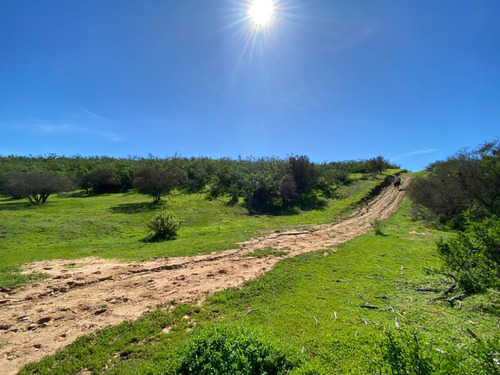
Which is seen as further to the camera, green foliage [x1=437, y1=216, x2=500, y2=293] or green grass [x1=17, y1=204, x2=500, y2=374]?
green foliage [x1=437, y1=216, x2=500, y2=293]

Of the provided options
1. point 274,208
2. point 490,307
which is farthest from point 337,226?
point 490,307

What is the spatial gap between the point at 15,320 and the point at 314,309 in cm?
886

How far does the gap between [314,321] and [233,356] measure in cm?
301

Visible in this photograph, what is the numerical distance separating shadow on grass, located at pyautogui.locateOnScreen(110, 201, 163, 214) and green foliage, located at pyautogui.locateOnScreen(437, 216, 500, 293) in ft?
88.4

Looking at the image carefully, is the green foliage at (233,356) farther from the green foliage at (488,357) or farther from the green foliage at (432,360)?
the green foliage at (488,357)

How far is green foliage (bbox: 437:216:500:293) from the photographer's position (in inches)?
175

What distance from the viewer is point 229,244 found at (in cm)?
1416

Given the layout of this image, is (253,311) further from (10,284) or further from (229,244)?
(10,284)

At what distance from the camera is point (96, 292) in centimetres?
771

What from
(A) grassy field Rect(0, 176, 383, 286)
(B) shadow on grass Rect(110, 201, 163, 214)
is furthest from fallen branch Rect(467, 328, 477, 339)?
(B) shadow on grass Rect(110, 201, 163, 214)

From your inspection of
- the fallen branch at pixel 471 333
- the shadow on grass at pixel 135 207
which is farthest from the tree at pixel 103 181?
the fallen branch at pixel 471 333

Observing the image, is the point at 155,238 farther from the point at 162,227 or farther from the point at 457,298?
the point at 457,298

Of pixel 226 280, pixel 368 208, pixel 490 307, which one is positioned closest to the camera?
pixel 490 307

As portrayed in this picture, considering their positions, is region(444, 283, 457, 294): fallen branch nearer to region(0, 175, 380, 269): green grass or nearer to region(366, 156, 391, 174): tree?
region(0, 175, 380, 269): green grass
